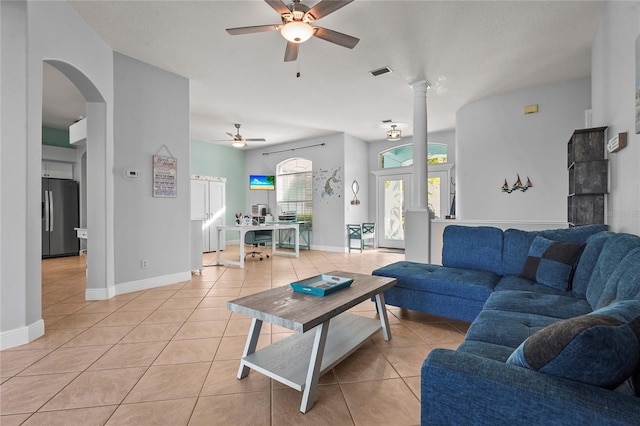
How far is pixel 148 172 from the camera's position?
3830mm

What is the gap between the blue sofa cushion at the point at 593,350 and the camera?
2.40ft

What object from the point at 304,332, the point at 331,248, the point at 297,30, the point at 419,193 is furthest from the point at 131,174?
the point at 331,248

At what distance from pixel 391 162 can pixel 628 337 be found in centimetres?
744

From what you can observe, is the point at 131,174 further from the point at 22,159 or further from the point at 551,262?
the point at 551,262

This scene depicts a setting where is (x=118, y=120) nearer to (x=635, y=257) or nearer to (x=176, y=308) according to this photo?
(x=176, y=308)

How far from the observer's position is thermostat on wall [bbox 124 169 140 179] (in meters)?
3.61

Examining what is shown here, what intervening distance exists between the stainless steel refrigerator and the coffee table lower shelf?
265 inches

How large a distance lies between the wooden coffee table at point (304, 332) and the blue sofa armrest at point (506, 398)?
685 millimetres

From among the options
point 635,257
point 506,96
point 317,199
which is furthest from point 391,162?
point 635,257

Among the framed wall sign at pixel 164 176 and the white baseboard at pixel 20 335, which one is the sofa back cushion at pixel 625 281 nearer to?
the white baseboard at pixel 20 335

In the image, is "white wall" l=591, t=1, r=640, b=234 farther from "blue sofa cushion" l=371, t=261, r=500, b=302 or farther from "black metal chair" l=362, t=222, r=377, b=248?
"black metal chair" l=362, t=222, r=377, b=248

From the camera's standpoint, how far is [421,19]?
9.63 feet

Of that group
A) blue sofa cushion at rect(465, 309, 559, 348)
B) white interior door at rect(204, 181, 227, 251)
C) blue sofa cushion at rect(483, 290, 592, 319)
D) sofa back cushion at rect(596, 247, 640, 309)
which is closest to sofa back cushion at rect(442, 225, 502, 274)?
blue sofa cushion at rect(483, 290, 592, 319)

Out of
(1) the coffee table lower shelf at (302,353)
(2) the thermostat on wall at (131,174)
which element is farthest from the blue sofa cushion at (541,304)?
(2) the thermostat on wall at (131,174)
